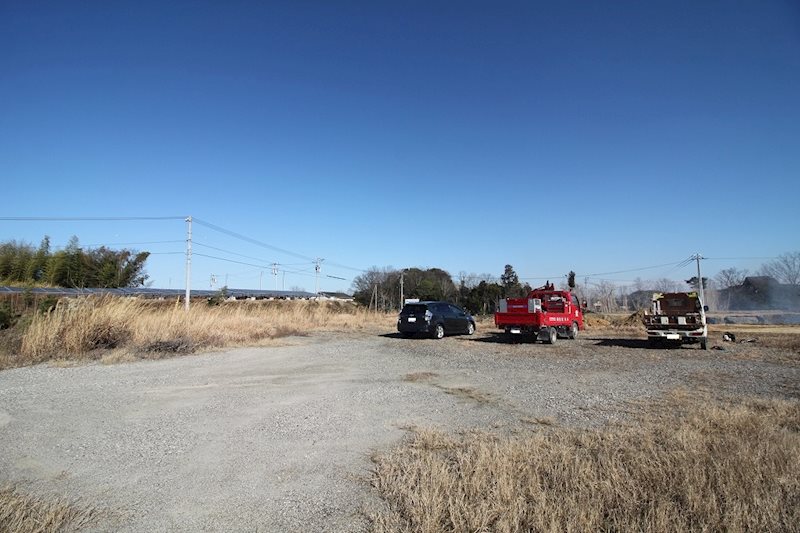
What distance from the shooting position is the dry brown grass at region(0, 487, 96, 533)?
3311 millimetres

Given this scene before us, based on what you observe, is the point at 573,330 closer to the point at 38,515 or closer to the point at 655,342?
the point at 655,342

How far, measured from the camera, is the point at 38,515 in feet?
11.5

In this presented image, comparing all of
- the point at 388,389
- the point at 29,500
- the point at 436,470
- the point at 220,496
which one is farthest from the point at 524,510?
the point at 388,389

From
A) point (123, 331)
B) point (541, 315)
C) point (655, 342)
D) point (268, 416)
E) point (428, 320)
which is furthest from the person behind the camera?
point (428, 320)

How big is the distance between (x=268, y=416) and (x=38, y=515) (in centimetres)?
344

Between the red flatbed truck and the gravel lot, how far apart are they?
14.4 ft

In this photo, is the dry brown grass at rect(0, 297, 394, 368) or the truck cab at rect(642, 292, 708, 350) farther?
the truck cab at rect(642, 292, 708, 350)

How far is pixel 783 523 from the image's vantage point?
3.36m

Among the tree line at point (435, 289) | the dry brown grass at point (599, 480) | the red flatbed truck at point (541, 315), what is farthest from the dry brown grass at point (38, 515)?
the tree line at point (435, 289)

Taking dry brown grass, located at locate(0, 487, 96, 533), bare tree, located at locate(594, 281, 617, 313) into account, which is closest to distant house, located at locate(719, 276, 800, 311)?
bare tree, located at locate(594, 281, 617, 313)

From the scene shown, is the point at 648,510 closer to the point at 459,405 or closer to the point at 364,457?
the point at 364,457

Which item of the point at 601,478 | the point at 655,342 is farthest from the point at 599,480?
the point at 655,342

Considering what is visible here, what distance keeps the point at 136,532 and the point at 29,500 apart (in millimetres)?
1134

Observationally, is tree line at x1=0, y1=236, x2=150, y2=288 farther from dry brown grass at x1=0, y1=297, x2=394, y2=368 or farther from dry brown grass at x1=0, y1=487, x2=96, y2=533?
dry brown grass at x1=0, y1=487, x2=96, y2=533
